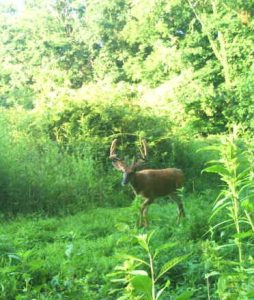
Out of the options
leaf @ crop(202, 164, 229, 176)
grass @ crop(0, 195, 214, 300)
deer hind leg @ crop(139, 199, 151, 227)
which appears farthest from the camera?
deer hind leg @ crop(139, 199, 151, 227)

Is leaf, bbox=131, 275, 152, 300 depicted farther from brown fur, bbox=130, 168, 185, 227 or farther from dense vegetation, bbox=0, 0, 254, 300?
brown fur, bbox=130, 168, 185, 227

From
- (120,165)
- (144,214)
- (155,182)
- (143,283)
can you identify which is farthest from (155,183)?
(143,283)

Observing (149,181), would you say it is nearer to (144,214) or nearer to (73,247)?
(144,214)

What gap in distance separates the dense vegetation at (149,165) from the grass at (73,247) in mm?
23

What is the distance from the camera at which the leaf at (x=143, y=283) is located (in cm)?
183

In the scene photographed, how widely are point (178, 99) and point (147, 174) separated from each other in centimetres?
1297

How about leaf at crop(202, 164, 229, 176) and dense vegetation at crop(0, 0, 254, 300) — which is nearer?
leaf at crop(202, 164, 229, 176)

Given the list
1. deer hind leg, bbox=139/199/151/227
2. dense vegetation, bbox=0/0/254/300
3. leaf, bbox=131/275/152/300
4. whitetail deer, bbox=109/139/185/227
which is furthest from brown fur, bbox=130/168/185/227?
leaf, bbox=131/275/152/300

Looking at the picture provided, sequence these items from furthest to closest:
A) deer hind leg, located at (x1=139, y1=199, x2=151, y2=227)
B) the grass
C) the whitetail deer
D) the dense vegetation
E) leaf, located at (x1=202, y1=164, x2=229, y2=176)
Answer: the whitetail deer
deer hind leg, located at (x1=139, y1=199, x2=151, y2=227)
the grass
the dense vegetation
leaf, located at (x1=202, y1=164, x2=229, y2=176)

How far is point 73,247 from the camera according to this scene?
712 centimetres

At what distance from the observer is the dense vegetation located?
2.95m

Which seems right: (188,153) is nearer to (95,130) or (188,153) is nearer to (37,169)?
(95,130)

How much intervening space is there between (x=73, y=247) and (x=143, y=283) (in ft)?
17.7

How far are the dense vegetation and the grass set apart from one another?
0.02 metres
